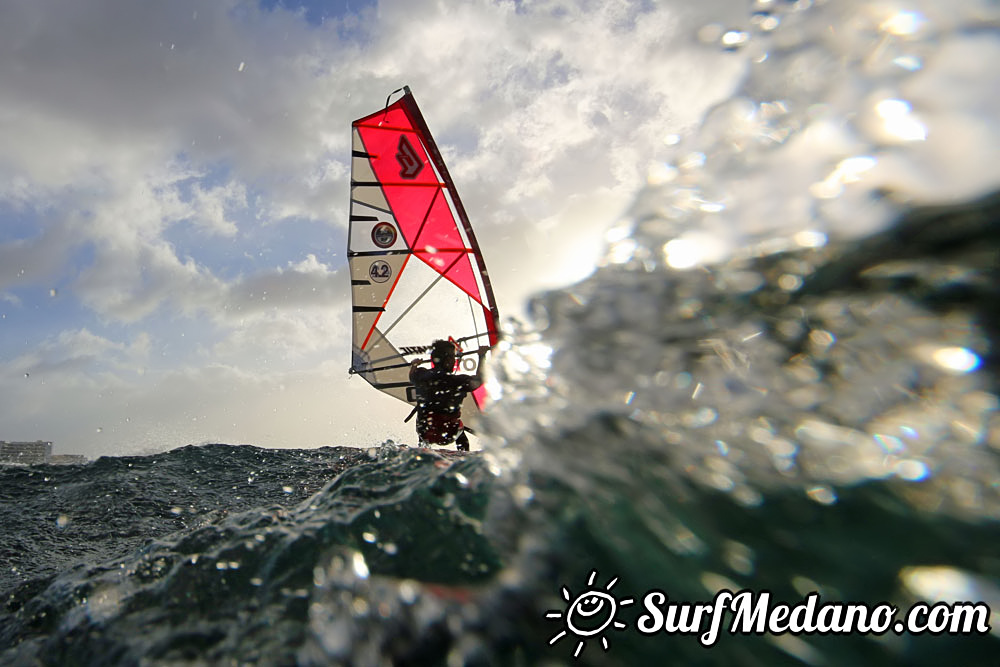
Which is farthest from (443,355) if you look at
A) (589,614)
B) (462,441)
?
(589,614)

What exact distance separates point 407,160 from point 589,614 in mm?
9341

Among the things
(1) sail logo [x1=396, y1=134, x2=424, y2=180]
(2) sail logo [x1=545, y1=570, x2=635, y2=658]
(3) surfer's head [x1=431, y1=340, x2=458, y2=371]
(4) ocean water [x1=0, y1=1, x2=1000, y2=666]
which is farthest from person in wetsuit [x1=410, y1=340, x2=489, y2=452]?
(2) sail logo [x1=545, y1=570, x2=635, y2=658]

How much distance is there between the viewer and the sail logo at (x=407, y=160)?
9344 mm

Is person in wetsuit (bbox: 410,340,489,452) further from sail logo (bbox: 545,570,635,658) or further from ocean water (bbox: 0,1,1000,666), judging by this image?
sail logo (bbox: 545,570,635,658)

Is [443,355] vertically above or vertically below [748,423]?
above

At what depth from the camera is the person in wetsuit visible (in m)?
6.38

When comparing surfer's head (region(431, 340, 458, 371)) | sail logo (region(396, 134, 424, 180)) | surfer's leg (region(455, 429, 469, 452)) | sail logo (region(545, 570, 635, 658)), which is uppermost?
sail logo (region(396, 134, 424, 180))

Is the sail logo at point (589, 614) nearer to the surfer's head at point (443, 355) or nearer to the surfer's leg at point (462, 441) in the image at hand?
the surfer's leg at point (462, 441)

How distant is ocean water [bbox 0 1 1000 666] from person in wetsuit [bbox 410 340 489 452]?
15.5 ft

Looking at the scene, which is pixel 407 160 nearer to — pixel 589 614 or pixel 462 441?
pixel 462 441

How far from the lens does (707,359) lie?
1.20 m

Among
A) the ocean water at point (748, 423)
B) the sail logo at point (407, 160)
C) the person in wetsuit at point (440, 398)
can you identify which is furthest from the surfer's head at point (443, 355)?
the ocean water at point (748, 423)

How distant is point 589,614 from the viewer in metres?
1.07

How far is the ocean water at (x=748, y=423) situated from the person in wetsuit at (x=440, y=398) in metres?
4.74
